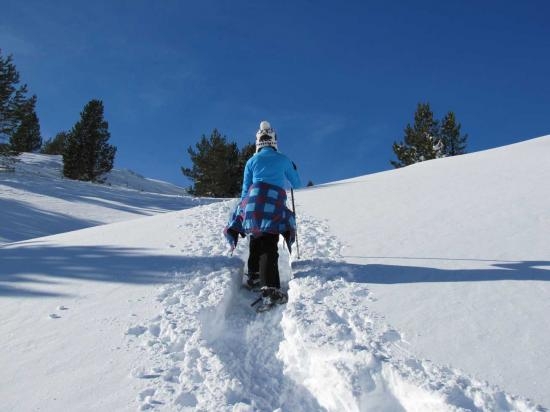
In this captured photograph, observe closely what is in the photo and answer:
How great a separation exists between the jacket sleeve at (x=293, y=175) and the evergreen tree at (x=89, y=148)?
88.4 feet

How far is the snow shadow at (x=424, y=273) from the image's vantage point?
4.16 meters

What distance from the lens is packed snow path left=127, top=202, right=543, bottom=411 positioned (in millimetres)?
2602

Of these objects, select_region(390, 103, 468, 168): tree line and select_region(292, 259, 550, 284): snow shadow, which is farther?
select_region(390, 103, 468, 168): tree line

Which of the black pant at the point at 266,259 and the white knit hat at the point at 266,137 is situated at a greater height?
the white knit hat at the point at 266,137

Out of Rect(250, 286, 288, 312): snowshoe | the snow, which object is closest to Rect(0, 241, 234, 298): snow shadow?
the snow

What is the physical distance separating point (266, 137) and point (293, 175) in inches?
23.4

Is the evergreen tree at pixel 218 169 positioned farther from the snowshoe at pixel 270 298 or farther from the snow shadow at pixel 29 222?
the snowshoe at pixel 270 298

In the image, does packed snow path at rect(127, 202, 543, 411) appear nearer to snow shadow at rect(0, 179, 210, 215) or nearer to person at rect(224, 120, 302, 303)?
person at rect(224, 120, 302, 303)

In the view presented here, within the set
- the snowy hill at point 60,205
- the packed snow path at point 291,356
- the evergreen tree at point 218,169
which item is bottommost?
the packed snow path at point 291,356

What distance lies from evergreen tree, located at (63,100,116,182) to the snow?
24454mm

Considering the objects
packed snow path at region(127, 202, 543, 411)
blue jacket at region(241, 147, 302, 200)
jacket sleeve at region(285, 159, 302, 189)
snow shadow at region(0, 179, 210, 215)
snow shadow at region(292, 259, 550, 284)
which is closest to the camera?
packed snow path at region(127, 202, 543, 411)

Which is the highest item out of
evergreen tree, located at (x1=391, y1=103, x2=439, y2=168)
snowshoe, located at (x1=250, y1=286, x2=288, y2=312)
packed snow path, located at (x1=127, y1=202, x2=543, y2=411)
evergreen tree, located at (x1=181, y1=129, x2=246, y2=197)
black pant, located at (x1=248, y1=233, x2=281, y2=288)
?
evergreen tree, located at (x1=391, y1=103, x2=439, y2=168)

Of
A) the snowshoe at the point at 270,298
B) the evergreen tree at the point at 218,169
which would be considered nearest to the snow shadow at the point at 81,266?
the snowshoe at the point at 270,298

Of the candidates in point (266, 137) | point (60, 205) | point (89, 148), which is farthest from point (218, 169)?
point (266, 137)
